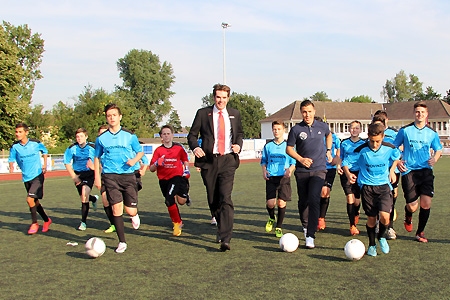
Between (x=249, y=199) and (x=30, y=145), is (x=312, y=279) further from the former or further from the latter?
(x=249, y=199)

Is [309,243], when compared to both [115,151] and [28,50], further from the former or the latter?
[28,50]

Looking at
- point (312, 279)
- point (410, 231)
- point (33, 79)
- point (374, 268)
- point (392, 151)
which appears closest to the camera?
point (312, 279)

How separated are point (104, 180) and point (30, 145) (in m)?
2.64

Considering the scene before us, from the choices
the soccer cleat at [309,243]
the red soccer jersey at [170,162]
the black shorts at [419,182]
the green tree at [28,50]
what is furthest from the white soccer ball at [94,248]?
the green tree at [28,50]

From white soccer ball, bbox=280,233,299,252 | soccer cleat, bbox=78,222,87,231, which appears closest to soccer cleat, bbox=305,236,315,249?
white soccer ball, bbox=280,233,299,252

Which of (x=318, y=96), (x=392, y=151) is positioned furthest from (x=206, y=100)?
(x=392, y=151)

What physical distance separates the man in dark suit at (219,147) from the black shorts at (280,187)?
132 cm

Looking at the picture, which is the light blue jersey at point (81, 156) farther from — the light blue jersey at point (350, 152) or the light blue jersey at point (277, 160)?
the light blue jersey at point (350, 152)

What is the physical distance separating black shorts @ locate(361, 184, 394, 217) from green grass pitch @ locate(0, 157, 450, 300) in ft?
1.93

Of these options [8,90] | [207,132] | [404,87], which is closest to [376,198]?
[207,132]

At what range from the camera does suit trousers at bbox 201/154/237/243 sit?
6656 mm

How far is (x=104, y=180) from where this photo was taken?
6.86 metres

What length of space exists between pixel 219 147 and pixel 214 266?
5.82 feet

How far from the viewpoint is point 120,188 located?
22.5 ft
